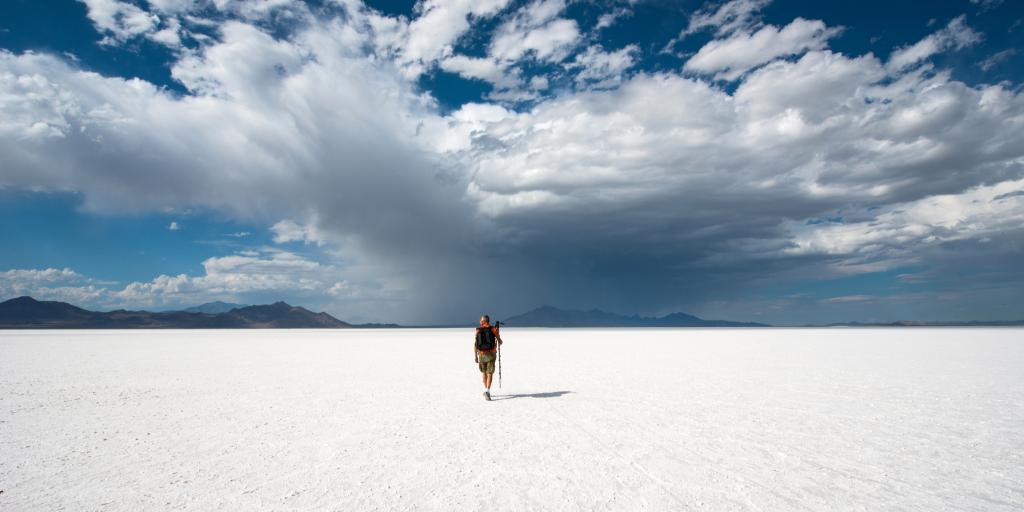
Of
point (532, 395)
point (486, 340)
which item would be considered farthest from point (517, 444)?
point (532, 395)

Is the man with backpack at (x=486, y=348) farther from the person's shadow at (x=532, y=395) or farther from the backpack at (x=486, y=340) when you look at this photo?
the person's shadow at (x=532, y=395)

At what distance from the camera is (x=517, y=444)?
28.4 ft

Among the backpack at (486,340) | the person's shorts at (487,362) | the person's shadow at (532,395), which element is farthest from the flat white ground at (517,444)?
the backpack at (486,340)

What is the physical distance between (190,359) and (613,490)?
2634 centimetres

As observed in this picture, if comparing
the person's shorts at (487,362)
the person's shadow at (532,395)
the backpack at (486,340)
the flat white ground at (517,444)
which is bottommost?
the flat white ground at (517,444)

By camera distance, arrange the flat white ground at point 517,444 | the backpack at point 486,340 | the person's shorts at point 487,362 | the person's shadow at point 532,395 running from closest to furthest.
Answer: the flat white ground at point 517,444 → the person's shorts at point 487,362 → the backpack at point 486,340 → the person's shadow at point 532,395

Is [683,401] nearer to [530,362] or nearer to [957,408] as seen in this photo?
[957,408]

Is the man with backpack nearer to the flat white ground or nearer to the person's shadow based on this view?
the person's shadow

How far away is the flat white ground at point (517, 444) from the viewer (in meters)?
6.25

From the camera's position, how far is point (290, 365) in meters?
23.0

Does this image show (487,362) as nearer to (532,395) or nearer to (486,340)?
(486,340)

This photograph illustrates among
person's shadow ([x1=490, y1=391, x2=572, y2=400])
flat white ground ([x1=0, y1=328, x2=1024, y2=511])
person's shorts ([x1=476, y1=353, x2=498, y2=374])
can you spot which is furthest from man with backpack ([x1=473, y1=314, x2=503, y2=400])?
flat white ground ([x1=0, y1=328, x2=1024, y2=511])

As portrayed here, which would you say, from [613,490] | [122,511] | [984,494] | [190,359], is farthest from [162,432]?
[190,359]

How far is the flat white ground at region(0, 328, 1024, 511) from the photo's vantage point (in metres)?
6.25
